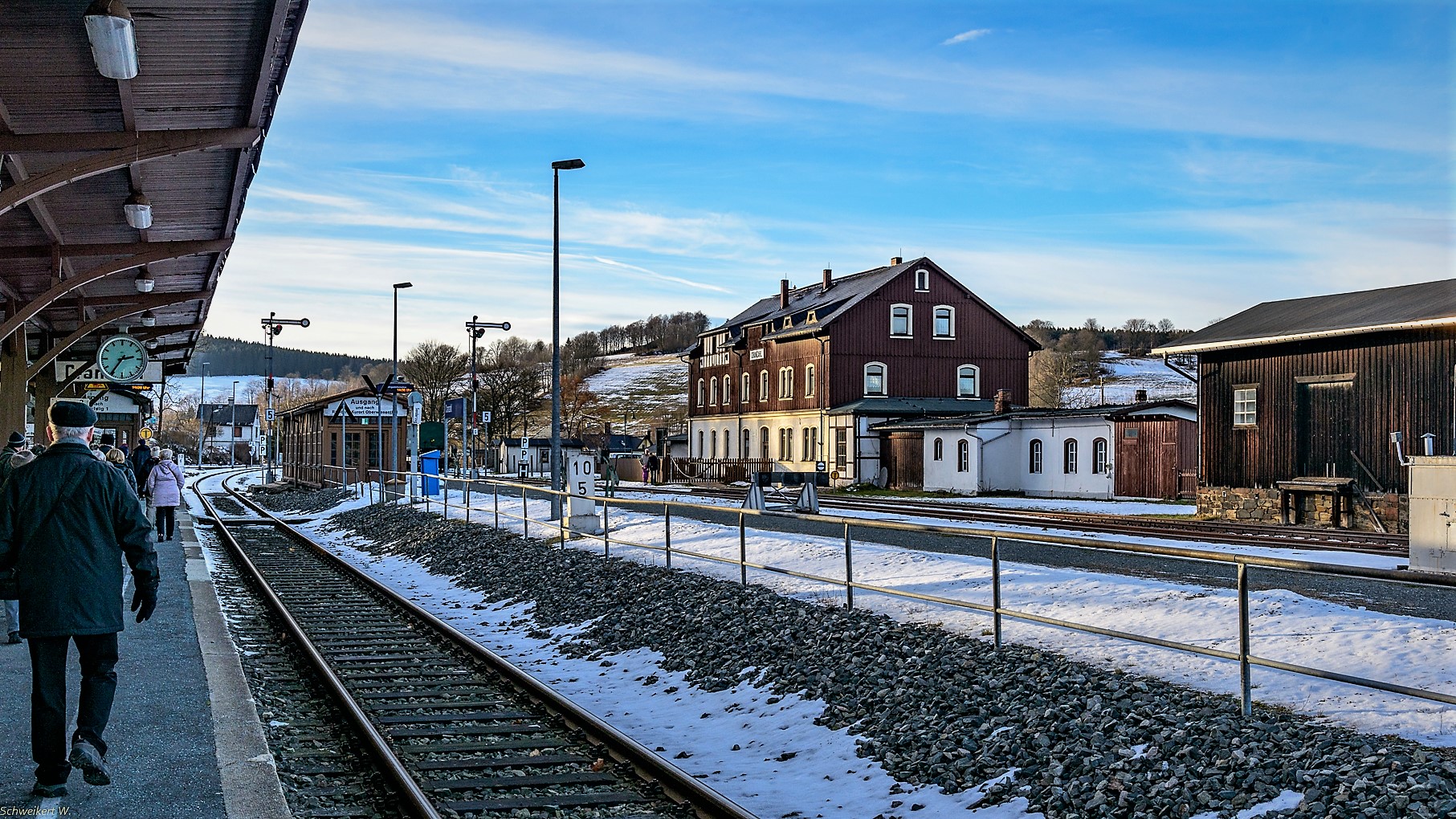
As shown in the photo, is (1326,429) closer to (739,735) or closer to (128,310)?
(739,735)

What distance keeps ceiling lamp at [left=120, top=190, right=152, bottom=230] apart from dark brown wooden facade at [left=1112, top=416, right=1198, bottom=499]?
98.4ft

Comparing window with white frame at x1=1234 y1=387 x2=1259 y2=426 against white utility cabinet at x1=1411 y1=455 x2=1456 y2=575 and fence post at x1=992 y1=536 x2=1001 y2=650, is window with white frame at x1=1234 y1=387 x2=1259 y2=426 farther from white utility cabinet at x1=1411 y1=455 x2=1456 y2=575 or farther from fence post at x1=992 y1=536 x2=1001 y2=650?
fence post at x1=992 y1=536 x2=1001 y2=650

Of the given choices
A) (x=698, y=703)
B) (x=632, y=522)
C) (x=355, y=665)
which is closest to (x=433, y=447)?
(x=632, y=522)

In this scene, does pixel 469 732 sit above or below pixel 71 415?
below

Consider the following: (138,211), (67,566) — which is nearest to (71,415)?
(67,566)

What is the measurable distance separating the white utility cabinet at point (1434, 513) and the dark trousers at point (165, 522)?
19279mm

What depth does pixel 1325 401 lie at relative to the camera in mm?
26406

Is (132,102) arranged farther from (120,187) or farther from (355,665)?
(355,665)

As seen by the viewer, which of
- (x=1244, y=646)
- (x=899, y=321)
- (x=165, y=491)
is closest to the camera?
(x=1244, y=646)

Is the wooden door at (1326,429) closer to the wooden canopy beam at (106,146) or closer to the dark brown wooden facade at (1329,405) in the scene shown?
the dark brown wooden facade at (1329,405)

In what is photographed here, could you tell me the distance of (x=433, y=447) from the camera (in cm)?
4003

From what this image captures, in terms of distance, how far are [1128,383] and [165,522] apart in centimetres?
11955

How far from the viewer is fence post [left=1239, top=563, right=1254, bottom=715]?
6.73 meters

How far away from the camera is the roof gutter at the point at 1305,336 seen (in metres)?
23.6
